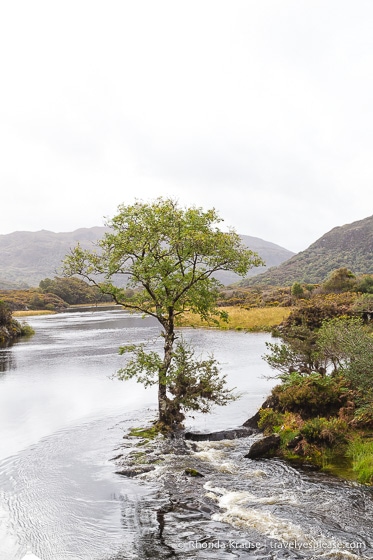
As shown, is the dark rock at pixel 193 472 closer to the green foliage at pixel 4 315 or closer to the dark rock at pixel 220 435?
the dark rock at pixel 220 435

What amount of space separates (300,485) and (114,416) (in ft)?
43.9

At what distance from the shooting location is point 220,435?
66.7ft

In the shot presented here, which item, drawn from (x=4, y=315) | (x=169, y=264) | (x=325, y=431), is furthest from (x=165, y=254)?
(x=4, y=315)

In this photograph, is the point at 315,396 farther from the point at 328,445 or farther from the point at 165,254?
the point at 165,254

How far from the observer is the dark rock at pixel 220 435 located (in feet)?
66.0

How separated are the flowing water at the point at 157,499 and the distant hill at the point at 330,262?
5237 inches

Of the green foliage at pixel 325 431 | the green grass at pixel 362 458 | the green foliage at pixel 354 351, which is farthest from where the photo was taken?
the green foliage at pixel 354 351

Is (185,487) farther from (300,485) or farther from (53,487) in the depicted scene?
(53,487)

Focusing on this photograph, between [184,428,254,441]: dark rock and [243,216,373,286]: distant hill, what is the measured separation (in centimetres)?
13274

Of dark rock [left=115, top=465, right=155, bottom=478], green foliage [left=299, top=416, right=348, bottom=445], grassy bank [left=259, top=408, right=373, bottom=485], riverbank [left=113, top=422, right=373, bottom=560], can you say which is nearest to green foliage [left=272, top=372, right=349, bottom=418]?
grassy bank [left=259, top=408, right=373, bottom=485]

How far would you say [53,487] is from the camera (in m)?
15.8

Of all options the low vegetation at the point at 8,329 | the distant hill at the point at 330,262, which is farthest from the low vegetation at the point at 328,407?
the distant hill at the point at 330,262

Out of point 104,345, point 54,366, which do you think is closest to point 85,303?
point 104,345

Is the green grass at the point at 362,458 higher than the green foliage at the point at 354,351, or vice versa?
the green foliage at the point at 354,351
